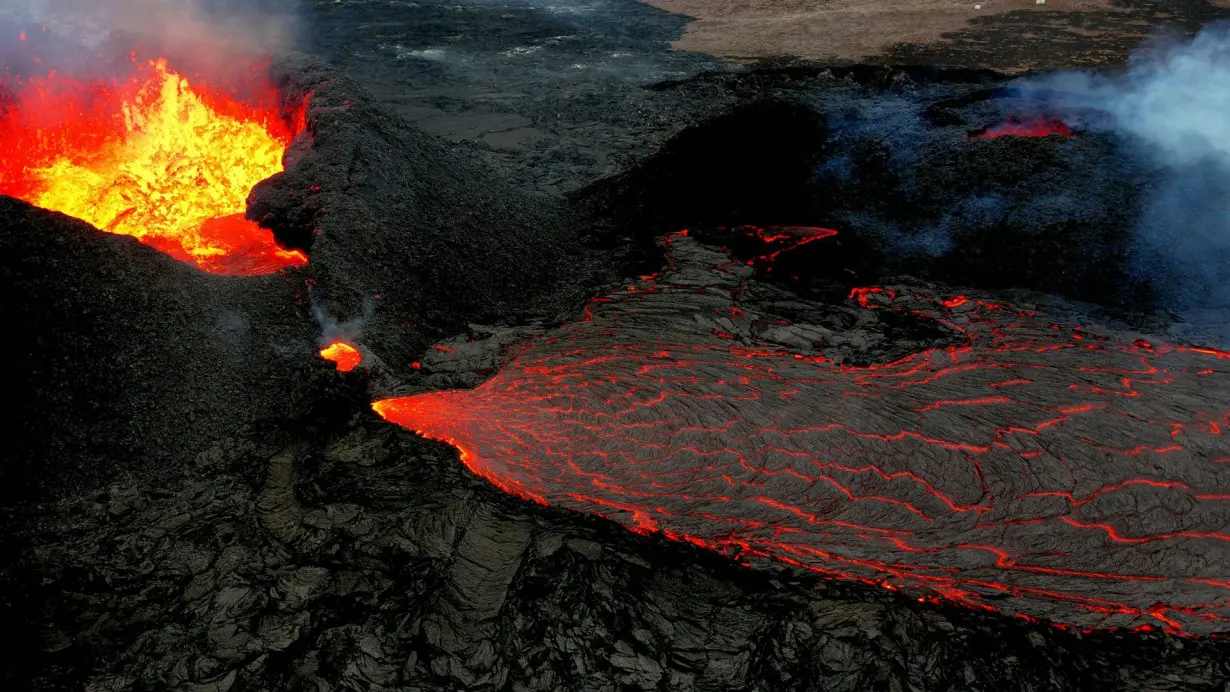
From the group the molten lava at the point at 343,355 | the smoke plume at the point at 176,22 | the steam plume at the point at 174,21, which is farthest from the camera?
the steam plume at the point at 174,21

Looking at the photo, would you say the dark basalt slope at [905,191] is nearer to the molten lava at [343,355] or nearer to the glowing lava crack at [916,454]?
the glowing lava crack at [916,454]

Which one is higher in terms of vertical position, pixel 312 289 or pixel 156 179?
pixel 156 179

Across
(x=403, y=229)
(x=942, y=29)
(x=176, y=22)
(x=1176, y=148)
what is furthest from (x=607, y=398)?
(x=942, y=29)

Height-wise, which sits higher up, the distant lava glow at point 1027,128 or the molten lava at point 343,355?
the distant lava glow at point 1027,128

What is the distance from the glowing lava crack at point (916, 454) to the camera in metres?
2.80

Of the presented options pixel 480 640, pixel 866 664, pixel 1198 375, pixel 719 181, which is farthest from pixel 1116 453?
pixel 719 181

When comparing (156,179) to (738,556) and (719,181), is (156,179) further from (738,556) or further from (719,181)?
(738,556)

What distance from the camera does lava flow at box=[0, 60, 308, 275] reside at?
16.2 ft

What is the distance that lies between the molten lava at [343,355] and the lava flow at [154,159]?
0.88 metres

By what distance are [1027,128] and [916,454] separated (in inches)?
171

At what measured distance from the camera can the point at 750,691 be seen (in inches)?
95.7

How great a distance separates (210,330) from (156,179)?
7.56 feet

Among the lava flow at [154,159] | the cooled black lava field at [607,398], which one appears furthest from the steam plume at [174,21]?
the cooled black lava field at [607,398]

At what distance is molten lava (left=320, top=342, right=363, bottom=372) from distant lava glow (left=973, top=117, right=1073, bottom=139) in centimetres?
533
